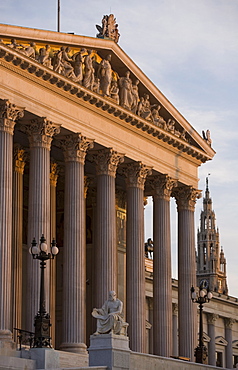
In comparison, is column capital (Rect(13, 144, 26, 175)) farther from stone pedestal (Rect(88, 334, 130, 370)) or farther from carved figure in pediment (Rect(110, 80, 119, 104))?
stone pedestal (Rect(88, 334, 130, 370))

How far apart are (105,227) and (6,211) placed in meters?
10.6

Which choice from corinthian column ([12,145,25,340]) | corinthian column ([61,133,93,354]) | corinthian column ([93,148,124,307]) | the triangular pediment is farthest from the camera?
corinthian column ([93,148,124,307])

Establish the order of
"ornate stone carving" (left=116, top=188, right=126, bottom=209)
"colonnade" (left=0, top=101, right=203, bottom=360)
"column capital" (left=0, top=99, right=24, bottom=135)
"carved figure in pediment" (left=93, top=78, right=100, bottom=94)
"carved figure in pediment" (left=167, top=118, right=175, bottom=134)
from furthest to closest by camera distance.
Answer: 1. "ornate stone carving" (left=116, top=188, right=126, bottom=209)
2. "carved figure in pediment" (left=167, top=118, right=175, bottom=134)
3. "carved figure in pediment" (left=93, top=78, right=100, bottom=94)
4. "colonnade" (left=0, top=101, right=203, bottom=360)
5. "column capital" (left=0, top=99, right=24, bottom=135)

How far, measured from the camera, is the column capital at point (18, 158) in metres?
60.8

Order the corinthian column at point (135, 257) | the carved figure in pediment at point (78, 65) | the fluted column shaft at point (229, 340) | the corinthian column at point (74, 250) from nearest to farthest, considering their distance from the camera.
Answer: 1. the corinthian column at point (74, 250)
2. the carved figure in pediment at point (78, 65)
3. the corinthian column at point (135, 257)
4. the fluted column shaft at point (229, 340)

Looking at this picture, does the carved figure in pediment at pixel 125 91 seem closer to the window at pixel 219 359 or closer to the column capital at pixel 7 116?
the column capital at pixel 7 116

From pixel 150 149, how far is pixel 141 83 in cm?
458

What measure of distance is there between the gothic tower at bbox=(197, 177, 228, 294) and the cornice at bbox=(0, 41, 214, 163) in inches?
4525

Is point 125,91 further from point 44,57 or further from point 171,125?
point 44,57

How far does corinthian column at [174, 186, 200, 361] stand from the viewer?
68.4 m

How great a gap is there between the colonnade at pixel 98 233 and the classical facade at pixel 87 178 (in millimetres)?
68

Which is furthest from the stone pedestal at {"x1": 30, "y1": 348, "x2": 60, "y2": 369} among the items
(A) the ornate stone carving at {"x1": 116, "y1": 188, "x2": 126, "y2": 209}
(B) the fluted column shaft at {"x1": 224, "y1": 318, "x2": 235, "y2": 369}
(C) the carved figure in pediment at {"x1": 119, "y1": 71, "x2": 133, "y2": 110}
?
(B) the fluted column shaft at {"x1": 224, "y1": 318, "x2": 235, "y2": 369}

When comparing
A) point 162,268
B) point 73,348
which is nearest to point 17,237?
point 73,348

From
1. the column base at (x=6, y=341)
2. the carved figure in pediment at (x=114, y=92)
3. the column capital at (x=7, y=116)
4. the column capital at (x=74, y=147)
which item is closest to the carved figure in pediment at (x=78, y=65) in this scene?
the column capital at (x=74, y=147)
